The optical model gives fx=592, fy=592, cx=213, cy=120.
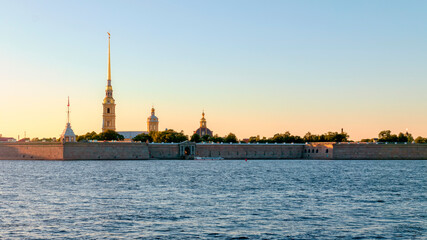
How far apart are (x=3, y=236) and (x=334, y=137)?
139 m

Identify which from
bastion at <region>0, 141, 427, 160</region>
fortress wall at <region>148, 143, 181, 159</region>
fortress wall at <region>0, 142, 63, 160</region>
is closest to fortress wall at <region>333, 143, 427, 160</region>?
bastion at <region>0, 141, 427, 160</region>

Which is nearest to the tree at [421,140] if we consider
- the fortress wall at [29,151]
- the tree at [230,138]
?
the tree at [230,138]

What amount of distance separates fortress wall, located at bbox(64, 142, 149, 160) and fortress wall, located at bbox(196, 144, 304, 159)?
55.5 ft

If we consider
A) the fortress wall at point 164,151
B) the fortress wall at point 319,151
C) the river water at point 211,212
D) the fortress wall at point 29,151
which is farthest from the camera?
the fortress wall at point 319,151

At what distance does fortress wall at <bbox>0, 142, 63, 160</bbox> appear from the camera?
114625 millimetres

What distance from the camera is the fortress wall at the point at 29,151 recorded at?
114625 mm

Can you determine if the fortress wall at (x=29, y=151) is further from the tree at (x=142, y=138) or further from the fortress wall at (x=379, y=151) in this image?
the fortress wall at (x=379, y=151)

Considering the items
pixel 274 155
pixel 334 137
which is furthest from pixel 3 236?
pixel 334 137

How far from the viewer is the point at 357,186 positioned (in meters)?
48.7

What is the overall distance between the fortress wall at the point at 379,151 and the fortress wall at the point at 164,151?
36.2 meters

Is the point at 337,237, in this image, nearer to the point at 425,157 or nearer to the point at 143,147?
the point at 143,147

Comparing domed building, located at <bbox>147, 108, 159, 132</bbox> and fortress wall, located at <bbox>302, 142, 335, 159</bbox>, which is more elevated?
domed building, located at <bbox>147, 108, 159, 132</bbox>

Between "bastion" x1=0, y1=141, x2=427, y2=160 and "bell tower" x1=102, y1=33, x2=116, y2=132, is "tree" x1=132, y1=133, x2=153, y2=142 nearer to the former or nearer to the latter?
"bastion" x1=0, y1=141, x2=427, y2=160

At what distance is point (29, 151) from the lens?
382ft
